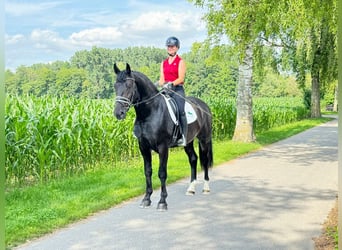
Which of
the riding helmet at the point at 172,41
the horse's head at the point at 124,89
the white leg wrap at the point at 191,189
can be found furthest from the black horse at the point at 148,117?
the white leg wrap at the point at 191,189

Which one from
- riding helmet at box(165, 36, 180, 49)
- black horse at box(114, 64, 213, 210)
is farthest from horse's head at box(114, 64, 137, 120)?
riding helmet at box(165, 36, 180, 49)

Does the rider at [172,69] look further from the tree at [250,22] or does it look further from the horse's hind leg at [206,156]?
the tree at [250,22]

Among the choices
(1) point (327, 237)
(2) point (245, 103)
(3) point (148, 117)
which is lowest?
(1) point (327, 237)

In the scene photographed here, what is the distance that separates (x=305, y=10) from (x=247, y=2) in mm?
719

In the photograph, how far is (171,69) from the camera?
3.82 metres

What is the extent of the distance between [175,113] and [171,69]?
0.62 meters

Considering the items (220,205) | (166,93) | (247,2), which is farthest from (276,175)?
(166,93)

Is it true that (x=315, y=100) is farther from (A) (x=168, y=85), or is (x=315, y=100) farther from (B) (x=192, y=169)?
(A) (x=168, y=85)

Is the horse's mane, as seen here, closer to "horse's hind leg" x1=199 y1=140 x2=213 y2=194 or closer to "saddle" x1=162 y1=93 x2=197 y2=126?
"saddle" x1=162 y1=93 x2=197 y2=126

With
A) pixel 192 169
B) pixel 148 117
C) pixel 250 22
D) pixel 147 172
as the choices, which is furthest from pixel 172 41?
pixel 250 22

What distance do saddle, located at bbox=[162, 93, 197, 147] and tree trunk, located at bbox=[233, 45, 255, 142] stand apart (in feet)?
18.0

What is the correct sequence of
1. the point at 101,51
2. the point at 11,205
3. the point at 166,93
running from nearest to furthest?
the point at 101,51, the point at 166,93, the point at 11,205

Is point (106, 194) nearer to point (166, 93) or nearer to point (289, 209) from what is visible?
point (166, 93)

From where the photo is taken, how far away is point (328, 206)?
4.79 metres
